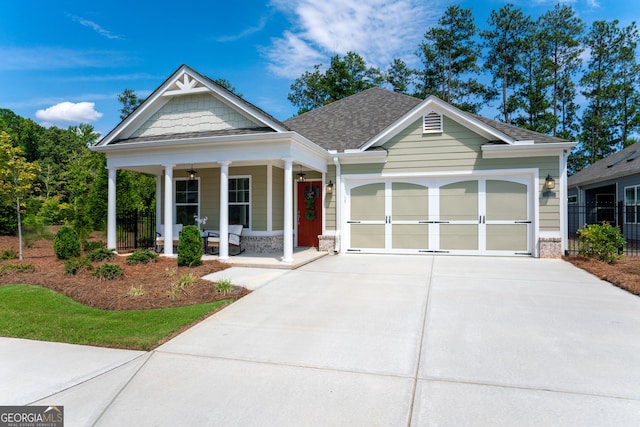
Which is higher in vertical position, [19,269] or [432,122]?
[432,122]

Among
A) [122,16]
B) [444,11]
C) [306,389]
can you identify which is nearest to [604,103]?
[444,11]

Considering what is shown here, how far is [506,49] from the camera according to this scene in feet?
89.1

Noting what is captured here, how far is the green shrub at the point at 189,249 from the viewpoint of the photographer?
8289 millimetres

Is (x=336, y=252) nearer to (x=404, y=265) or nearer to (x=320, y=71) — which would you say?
(x=404, y=265)

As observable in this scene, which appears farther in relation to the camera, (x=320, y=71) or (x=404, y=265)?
(x=320, y=71)

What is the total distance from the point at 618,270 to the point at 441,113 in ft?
18.9

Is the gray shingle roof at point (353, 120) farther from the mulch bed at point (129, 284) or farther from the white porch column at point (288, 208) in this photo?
the mulch bed at point (129, 284)

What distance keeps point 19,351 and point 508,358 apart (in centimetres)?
513

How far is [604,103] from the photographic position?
1076 inches

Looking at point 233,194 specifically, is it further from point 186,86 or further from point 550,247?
point 550,247

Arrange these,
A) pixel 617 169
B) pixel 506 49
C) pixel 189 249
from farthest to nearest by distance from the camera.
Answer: pixel 506 49, pixel 617 169, pixel 189 249

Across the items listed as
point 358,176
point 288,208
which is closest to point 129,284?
point 288,208

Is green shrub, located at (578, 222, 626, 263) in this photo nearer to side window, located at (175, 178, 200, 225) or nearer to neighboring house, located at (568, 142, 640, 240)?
neighboring house, located at (568, 142, 640, 240)

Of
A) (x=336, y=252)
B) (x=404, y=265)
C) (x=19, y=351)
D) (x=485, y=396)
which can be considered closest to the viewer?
(x=485, y=396)
